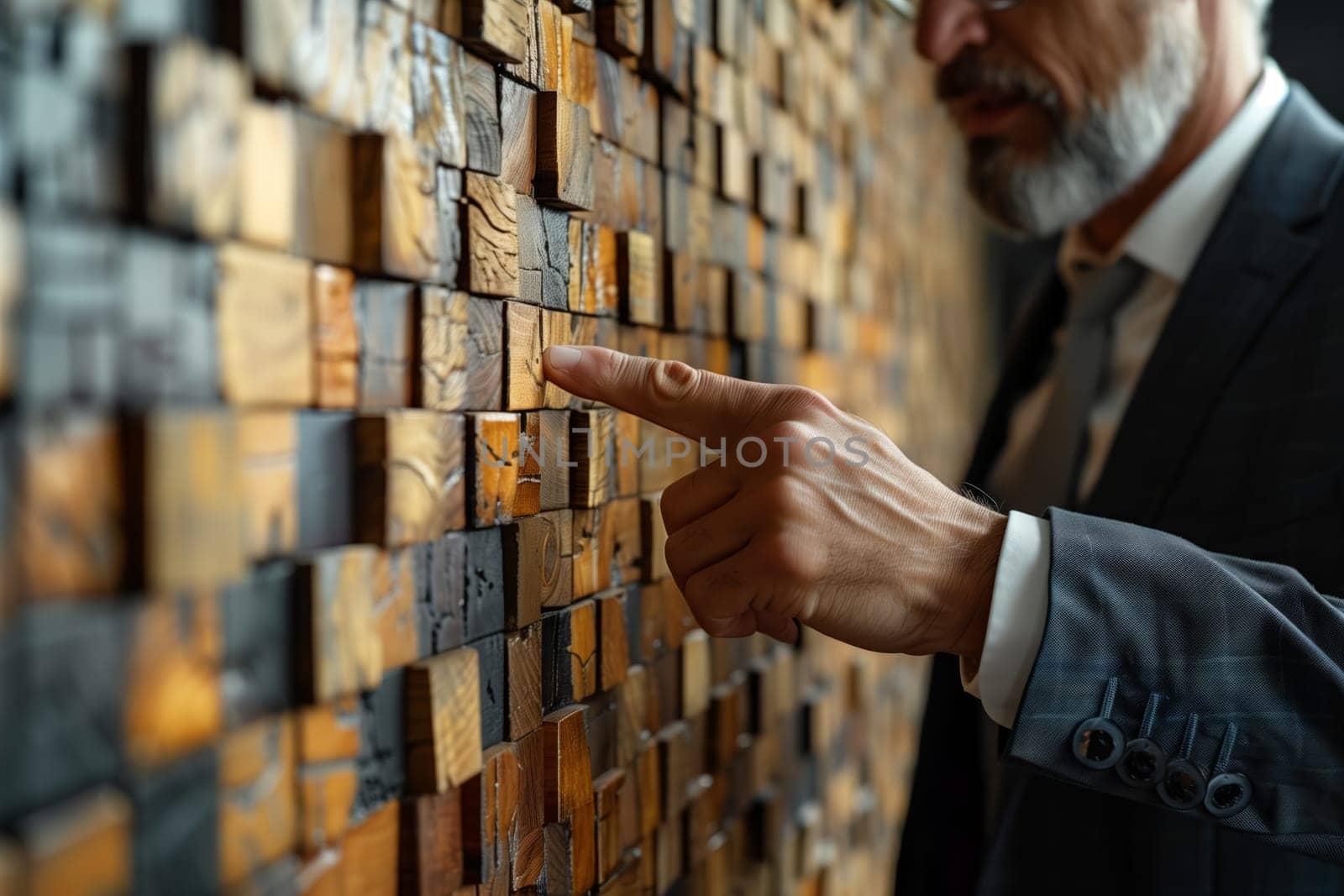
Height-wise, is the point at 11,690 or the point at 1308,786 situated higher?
the point at 11,690

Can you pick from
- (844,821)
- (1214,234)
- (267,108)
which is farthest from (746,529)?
(844,821)

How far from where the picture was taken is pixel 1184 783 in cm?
68

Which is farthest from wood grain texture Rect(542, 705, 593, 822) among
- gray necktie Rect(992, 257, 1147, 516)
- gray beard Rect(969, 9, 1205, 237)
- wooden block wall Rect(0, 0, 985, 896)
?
gray beard Rect(969, 9, 1205, 237)

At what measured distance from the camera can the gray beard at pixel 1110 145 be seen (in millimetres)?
1067

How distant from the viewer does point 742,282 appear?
962mm

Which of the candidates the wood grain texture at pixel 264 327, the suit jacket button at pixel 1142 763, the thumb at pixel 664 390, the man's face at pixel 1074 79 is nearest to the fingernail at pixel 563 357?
the thumb at pixel 664 390

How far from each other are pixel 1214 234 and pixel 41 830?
1.02 m

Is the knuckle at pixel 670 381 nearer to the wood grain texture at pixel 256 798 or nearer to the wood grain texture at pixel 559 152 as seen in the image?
the wood grain texture at pixel 559 152

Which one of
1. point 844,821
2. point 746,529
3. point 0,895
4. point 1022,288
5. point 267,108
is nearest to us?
point 0,895

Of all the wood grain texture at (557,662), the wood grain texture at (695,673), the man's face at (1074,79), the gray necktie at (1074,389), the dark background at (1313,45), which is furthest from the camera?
the dark background at (1313,45)

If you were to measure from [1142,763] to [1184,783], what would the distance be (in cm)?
3

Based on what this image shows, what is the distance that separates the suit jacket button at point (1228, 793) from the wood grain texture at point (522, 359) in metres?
0.50

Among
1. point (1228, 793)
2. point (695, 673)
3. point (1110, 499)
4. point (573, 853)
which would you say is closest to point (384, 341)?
point (573, 853)

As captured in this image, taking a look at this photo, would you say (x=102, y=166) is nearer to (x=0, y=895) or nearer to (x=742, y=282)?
(x=0, y=895)
